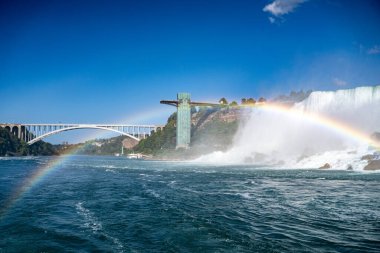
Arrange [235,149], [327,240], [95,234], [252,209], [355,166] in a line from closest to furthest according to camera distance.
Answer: [327,240], [95,234], [252,209], [355,166], [235,149]

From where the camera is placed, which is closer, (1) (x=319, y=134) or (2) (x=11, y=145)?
(1) (x=319, y=134)

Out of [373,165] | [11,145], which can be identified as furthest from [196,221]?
[11,145]

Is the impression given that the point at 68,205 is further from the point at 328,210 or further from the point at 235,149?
the point at 235,149

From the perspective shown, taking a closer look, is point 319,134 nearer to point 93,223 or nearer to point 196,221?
point 196,221

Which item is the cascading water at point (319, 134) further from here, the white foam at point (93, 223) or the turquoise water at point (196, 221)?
the white foam at point (93, 223)

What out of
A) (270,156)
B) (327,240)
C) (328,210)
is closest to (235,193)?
(328,210)

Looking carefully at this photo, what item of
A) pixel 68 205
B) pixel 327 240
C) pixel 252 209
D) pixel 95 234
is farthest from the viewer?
pixel 68 205

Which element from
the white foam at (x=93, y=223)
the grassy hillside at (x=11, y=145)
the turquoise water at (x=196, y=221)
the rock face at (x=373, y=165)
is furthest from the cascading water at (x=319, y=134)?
the grassy hillside at (x=11, y=145)

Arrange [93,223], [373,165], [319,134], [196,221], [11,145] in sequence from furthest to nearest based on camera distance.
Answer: [11,145], [319,134], [373,165], [196,221], [93,223]
